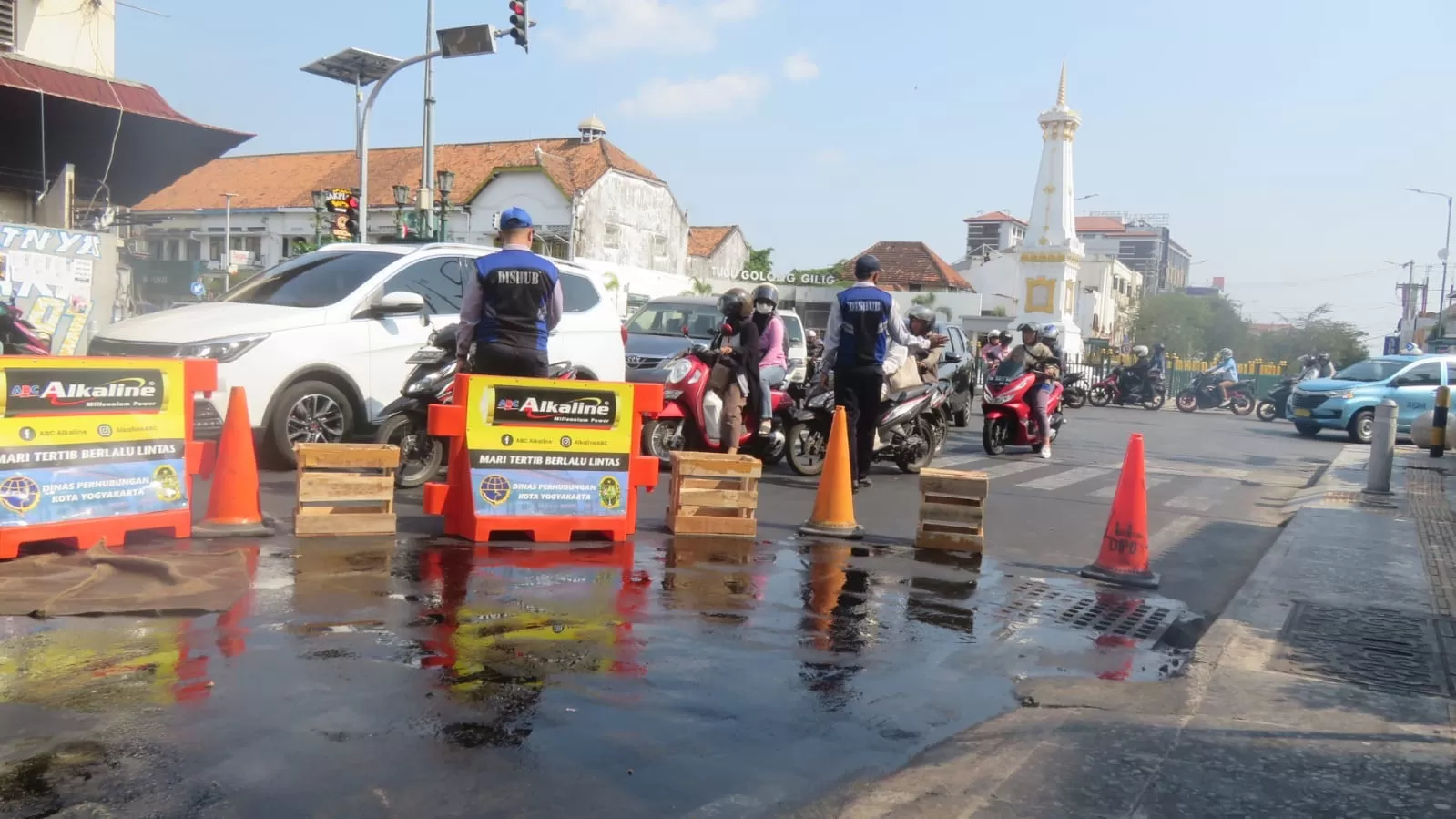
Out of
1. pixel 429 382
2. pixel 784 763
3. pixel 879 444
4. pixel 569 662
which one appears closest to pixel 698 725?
pixel 784 763

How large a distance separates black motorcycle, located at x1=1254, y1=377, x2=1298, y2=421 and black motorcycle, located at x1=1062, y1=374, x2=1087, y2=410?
4.63 m

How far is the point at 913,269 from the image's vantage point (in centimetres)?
6266

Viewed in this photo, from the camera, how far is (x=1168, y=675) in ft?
15.8

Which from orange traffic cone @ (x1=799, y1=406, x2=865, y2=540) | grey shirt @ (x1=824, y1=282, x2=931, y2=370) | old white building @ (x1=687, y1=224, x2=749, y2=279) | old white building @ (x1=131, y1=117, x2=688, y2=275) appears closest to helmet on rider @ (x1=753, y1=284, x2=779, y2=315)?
grey shirt @ (x1=824, y1=282, x2=931, y2=370)

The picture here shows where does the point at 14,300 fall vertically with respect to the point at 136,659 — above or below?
above

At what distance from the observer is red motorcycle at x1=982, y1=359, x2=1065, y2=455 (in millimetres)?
13570

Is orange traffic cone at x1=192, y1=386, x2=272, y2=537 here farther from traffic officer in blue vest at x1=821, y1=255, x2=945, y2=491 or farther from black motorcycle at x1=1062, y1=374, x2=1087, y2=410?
black motorcycle at x1=1062, y1=374, x2=1087, y2=410

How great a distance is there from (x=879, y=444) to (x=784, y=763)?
7568mm

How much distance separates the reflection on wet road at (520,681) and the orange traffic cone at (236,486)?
0.38 m

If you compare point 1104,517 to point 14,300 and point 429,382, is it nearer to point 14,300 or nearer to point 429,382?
point 429,382

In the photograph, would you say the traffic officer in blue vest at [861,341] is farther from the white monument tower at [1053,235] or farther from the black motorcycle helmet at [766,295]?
the white monument tower at [1053,235]

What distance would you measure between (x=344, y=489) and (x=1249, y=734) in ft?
16.2

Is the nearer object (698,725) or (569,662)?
(698,725)

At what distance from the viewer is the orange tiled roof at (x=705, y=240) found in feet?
208
